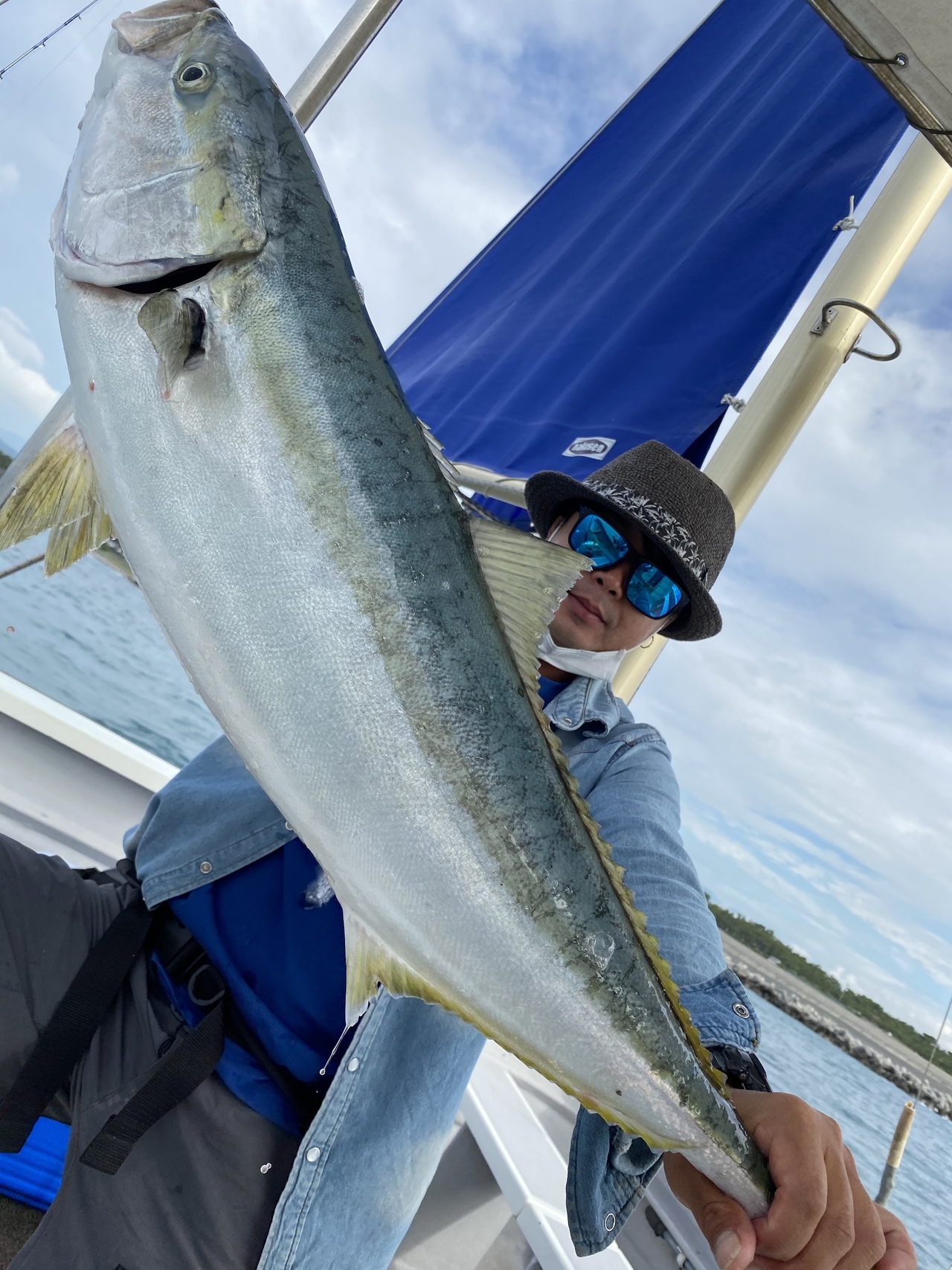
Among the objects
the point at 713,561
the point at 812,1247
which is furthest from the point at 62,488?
the point at 713,561

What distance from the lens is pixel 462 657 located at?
1.22 metres

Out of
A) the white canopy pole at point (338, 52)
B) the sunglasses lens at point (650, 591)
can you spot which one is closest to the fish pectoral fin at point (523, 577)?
the sunglasses lens at point (650, 591)

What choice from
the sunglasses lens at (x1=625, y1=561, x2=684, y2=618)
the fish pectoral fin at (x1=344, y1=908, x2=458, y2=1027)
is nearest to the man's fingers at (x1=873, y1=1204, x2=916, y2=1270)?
the fish pectoral fin at (x1=344, y1=908, x2=458, y2=1027)

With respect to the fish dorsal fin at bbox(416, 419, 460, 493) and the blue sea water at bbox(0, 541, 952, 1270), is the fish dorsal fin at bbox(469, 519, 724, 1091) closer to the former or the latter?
the fish dorsal fin at bbox(416, 419, 460, 493)

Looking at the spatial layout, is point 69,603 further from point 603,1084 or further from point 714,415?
point 603,1084

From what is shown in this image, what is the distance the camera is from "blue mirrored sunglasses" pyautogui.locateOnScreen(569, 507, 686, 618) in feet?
7.67

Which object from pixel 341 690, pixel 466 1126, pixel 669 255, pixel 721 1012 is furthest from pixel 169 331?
pixel 669 255

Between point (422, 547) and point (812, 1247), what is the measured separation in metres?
1.30

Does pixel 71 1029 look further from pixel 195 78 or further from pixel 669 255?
pixel 669 255

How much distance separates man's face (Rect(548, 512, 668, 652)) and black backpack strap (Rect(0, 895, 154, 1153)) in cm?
137

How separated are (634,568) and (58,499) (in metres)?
1.59

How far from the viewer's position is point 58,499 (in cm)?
124

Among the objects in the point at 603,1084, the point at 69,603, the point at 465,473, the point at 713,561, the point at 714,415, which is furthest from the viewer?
the point at 69,603

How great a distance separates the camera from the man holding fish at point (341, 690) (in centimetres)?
114
